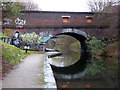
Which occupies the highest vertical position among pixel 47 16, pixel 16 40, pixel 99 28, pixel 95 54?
pixel 47 16

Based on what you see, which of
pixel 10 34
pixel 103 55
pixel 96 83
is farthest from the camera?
pixel 10 34

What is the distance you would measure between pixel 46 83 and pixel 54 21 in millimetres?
12068

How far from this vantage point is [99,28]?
1611 cm

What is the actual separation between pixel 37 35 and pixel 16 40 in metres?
2.20

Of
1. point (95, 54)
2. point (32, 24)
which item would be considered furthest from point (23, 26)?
point (95, 54)

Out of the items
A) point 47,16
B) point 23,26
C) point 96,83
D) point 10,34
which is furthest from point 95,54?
point 96,83

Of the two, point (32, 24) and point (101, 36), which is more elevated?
point (32, 24)

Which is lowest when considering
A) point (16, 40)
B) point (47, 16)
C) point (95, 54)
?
→ point (95, 54)

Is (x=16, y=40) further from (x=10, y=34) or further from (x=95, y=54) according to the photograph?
(x=95, y=54)

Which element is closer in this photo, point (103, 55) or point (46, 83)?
point (46, 83)

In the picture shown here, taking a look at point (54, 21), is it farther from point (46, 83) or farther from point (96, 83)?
point (46, 83)

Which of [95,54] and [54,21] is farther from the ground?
[54,21]

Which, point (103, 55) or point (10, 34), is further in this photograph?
point (10, 34)

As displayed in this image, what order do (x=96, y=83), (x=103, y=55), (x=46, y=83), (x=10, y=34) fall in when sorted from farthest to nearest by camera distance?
1. (x=10, y=34)
2. (x=103, y=55)
3. (x=96, y=83)
4. (x=46, y=83)
